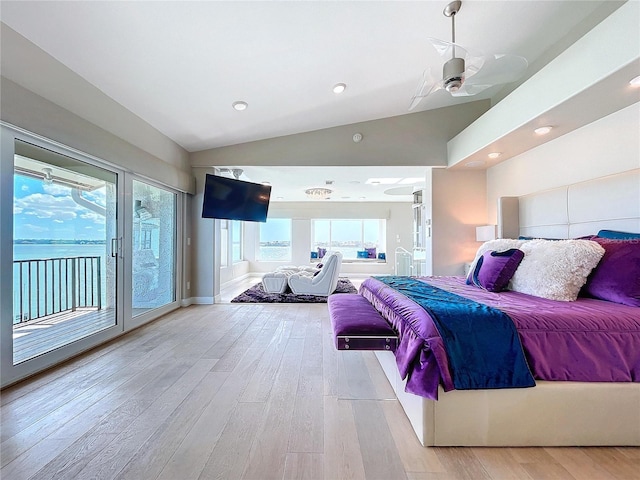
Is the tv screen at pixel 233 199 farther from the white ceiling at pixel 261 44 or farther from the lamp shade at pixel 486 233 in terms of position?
the lamp shade at pixel 486 233

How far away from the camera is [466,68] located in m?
2.30

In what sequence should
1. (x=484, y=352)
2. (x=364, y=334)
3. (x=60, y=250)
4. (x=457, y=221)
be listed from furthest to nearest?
1. (x=457, y=221)
2. (x=60, y=250)
3. (x=364, y=334)
4. (x=484, y=352)

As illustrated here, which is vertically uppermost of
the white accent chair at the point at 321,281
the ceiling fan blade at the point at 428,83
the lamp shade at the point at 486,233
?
the ceiling fan blade at the point at 428,83

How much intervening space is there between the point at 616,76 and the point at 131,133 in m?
4.54

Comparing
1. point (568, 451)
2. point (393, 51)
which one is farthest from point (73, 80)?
point (568, 451)

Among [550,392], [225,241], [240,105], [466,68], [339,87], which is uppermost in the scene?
[339,87]

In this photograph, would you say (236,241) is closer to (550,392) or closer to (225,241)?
(225,241)

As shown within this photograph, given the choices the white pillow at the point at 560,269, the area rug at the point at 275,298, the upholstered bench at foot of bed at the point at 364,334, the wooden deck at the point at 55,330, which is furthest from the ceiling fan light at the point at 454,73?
the wooden deck at the point at 55,330

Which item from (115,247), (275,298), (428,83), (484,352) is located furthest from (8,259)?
(275,298)

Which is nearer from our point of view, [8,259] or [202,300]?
[8,259]

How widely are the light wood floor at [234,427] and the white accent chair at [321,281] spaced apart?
284cm

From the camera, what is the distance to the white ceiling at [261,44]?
2.15 meters

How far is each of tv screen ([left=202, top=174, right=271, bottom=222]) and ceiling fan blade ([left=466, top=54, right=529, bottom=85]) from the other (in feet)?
12.2

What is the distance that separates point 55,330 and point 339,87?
4.19m
